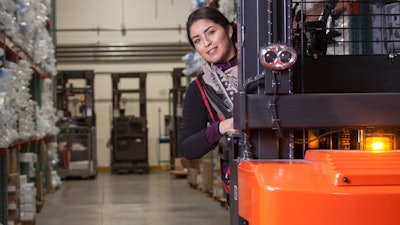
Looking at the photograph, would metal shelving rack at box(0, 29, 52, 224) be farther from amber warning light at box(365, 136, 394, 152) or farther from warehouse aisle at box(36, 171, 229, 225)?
amber warning light at box(365, 136, 394, 152)

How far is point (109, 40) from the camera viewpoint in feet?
56.7

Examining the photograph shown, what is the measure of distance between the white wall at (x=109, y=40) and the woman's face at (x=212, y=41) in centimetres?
1402

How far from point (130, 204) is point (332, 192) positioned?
833 cm

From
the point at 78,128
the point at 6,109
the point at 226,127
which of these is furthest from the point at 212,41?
the point at 78,128

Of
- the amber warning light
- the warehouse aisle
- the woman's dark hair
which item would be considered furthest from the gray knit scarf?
the warehouse aisle

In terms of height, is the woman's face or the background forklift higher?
the woman's face

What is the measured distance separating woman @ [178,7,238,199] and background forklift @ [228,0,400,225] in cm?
41

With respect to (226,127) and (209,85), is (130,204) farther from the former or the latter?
(226,127)

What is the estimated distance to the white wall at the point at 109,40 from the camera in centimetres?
1717

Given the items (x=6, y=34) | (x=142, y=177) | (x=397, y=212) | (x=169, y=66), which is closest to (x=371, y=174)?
(x=397, y=212)

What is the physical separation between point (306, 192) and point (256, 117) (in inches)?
14.8

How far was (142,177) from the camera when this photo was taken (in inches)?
588

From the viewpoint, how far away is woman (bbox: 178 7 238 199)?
10.1ft

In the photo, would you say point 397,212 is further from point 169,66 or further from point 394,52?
point 169,66
